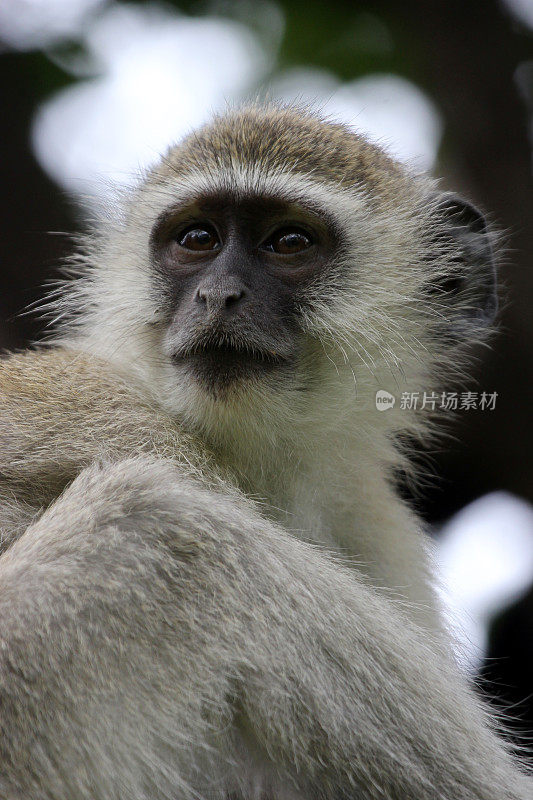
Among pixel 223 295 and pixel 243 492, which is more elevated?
pixel 223 295

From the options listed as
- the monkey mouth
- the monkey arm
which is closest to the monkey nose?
the monkey mouth

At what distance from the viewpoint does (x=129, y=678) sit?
246 centimetres

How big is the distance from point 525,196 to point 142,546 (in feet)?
11.7

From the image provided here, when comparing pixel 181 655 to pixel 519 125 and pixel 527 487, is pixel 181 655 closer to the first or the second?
pixel 527 487

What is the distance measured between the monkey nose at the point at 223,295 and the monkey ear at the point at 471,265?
1.23 m

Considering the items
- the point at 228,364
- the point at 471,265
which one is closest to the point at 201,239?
the point at 228,364

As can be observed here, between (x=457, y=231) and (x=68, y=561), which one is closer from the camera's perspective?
(x=68, y=561)

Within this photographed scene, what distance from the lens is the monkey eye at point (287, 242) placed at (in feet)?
12.9

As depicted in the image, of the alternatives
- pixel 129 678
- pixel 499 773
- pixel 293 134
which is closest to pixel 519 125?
pixel 293 134

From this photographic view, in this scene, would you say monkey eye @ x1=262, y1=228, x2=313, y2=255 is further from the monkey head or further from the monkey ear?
the monkey ear

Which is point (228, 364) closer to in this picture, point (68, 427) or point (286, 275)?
point (286, 275)

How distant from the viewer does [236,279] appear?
3602mm

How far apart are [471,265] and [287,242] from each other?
1.00 metres

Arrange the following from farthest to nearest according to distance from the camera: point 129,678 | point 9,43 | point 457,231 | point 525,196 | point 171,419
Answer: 1. point 9,43
2. point 525,196
3. point 457,231
4. point 171,419
5. point 129,678
